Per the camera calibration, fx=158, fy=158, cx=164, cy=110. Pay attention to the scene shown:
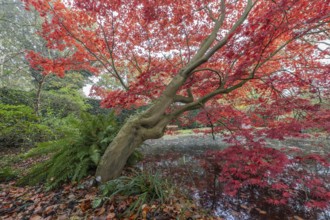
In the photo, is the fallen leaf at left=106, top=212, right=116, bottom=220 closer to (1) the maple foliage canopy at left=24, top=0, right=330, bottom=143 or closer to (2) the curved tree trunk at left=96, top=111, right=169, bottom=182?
(2) the curved tree trunk at left=96, top=111, right=169, bottom=182

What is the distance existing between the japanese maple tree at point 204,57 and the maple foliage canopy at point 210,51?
2 cm

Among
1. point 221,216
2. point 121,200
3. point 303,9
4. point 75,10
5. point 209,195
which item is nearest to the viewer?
point 121,200

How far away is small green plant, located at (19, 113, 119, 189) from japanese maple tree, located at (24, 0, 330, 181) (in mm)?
339

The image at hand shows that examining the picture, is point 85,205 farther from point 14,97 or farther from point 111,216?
point 14,97

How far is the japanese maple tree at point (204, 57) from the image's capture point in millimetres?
2773

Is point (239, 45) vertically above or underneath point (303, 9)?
underneath

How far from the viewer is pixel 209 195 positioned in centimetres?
295

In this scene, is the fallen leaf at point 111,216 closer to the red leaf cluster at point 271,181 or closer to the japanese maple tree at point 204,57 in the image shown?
the japanese maple tree at point 204,57

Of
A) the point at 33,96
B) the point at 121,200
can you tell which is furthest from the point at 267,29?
the point at 33,96

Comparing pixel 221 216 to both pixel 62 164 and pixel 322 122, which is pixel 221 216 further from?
pixel 322 122

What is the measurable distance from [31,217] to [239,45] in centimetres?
401

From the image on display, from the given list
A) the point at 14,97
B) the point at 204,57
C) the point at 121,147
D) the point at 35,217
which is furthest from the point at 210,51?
the point at 14,97

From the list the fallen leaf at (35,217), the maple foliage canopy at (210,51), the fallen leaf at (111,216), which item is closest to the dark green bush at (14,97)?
the maple foliage canopy at (210,51)

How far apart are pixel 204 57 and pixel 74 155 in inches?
112
